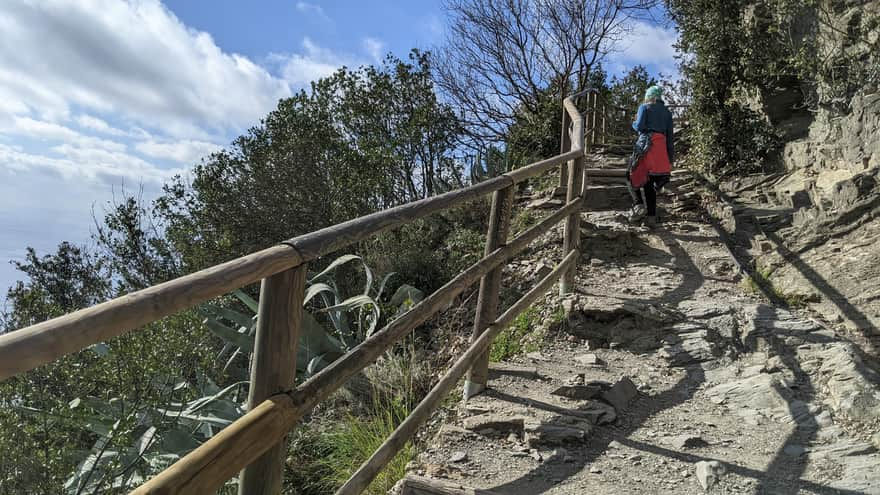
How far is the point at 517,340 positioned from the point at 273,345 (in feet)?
10.9

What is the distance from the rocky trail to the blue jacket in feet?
7.30

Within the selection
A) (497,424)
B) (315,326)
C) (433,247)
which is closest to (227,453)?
(497,424)

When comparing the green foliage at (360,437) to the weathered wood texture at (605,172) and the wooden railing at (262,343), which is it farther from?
the weathered wood texture at (605,172)

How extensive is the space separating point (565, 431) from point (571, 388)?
0.49 meters

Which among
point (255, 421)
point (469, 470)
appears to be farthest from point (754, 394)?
point (255, 421)

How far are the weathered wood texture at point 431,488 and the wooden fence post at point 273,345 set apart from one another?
3.83ft

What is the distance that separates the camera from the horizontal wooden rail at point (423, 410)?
2.50 m

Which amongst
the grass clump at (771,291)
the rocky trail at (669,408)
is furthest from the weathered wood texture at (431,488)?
the grass clump at (771,291)

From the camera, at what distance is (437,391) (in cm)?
317

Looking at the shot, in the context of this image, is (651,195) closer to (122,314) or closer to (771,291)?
(771,291)

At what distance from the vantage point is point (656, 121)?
7.24 metres

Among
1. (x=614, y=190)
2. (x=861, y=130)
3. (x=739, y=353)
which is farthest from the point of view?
(x=614, y=190)

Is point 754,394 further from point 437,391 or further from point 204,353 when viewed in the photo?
point 204,353

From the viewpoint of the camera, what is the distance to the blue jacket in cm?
722
